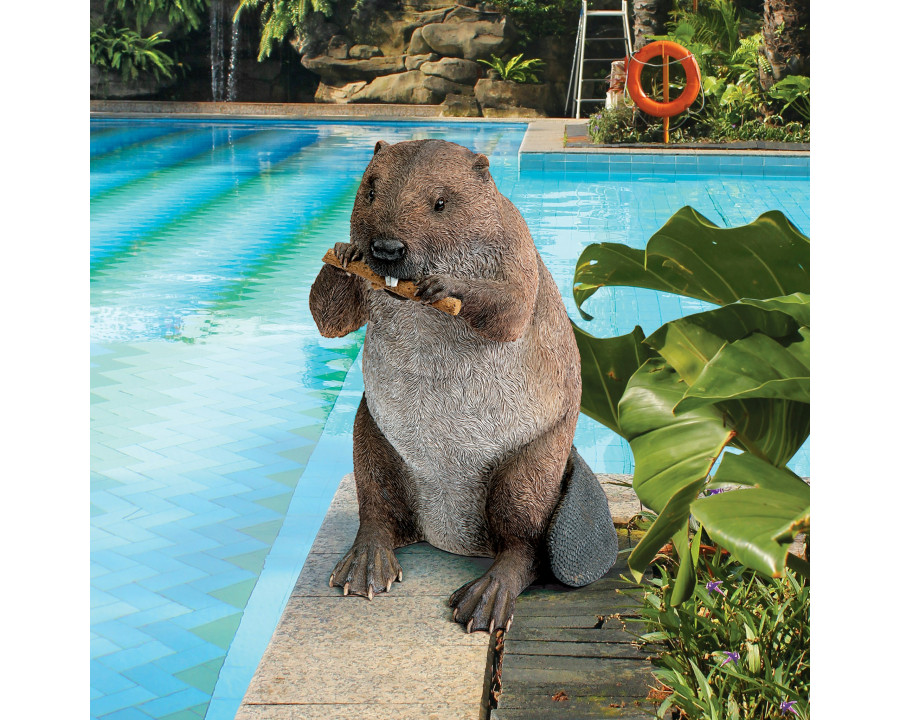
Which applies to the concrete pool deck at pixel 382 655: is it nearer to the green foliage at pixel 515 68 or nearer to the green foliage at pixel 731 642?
the green foliage at pixel 731 642

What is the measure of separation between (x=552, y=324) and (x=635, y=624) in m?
0.73

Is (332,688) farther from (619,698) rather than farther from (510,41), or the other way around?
(510,41)

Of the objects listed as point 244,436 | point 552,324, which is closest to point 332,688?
point 552,324

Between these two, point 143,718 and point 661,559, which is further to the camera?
point 143,718

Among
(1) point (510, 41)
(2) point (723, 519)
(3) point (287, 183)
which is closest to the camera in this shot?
(2) point (723, 519)

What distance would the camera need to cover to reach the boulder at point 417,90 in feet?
65.2

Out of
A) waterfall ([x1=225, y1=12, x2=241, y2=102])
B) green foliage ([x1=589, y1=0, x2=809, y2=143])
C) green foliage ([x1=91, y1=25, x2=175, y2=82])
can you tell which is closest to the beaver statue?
green foliage ([x1=589, y1=0, x2=809, y2=143])

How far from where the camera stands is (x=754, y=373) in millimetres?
1702

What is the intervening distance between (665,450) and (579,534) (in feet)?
1.86

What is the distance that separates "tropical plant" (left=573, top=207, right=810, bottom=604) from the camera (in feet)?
4.99

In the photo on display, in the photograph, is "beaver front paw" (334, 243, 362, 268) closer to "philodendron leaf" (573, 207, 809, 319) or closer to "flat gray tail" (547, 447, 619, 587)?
"philodendron leaf" (573, 207, 809, 319)

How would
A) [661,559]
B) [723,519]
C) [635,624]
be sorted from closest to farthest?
[723,519] < [635,624] < [661,559]

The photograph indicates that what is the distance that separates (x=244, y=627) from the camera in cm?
305

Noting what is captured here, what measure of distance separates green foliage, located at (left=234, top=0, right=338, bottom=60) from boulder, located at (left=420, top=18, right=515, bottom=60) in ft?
6.68
